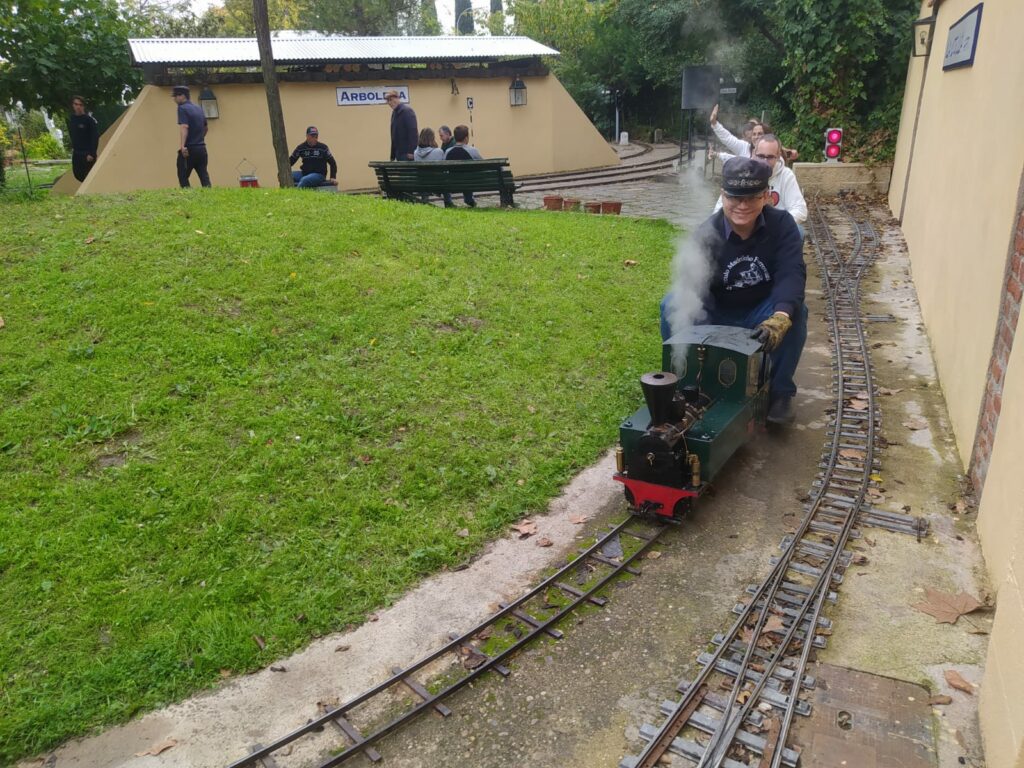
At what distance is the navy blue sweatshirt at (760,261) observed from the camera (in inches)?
198

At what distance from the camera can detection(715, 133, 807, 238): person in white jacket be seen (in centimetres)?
637

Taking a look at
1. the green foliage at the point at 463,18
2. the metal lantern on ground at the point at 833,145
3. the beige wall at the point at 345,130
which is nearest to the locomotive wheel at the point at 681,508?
the metal lantern on ground at the point at 833,145

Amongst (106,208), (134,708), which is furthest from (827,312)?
(106,208)

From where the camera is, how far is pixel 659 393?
13.5 feet

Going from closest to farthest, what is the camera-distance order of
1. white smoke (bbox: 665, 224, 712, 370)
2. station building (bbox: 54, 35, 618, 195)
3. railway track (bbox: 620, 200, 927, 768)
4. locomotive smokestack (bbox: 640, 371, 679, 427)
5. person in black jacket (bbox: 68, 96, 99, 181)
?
railway track (bbox: 620, 200, 927, 768) < locomotive smokestack (bbox: 640, 371, 679, 427) < white smoke (bbox: 665, 224, 712, 370) < person in black jacket (bbox: 68, 96, 99, 181) < station building (bbox: 54, 35, 618, 195)

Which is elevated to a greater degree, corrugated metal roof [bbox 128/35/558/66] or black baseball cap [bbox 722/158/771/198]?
corrugated metal roof [bbox 128/35/558/66]

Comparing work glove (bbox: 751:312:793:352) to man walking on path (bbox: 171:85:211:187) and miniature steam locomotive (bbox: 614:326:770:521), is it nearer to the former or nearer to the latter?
miniature steam locomotive (bbox: 614:326:770:521)

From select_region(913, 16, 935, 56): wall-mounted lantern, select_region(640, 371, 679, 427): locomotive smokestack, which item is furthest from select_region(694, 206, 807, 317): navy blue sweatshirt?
select_region(913, 16, 935, 56): wall-mounted lantern

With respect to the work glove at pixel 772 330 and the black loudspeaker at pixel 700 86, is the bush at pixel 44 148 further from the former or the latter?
the work glove at pixel 772 330

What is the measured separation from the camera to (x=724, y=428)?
4.37m

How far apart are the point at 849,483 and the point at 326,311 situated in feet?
15.4

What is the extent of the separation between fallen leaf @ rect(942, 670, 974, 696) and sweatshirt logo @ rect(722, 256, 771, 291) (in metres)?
2.83

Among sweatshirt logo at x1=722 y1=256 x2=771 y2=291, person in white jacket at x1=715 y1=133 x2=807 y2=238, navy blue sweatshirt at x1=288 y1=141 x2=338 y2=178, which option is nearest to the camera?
sweatshirt logo at x1=722 y1=256 x2=771 y2=291

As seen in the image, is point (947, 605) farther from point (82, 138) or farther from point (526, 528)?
point (82, 138)
